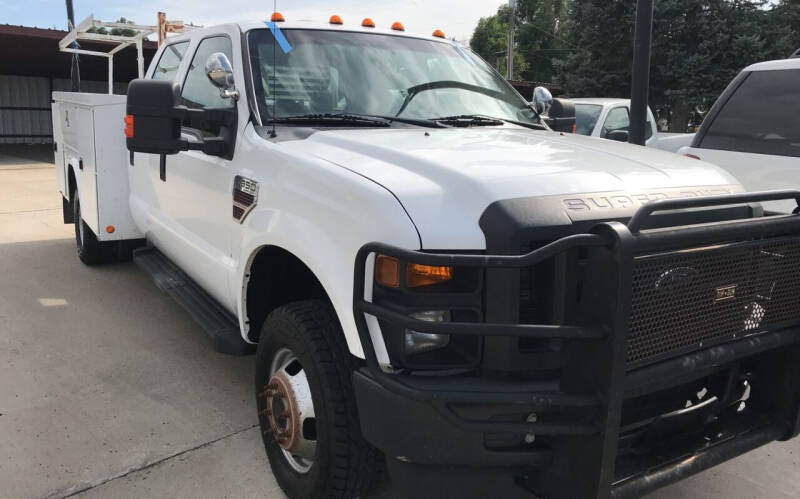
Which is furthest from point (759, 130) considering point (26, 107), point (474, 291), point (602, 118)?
point (26, 107)

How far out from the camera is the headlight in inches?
85.6

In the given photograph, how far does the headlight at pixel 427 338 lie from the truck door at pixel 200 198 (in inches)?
58.1

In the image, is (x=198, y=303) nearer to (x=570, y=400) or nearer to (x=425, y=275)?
(x=425, y=275)

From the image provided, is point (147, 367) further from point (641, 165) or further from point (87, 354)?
point (641, 165)

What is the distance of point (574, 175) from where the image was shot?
7.97 ft

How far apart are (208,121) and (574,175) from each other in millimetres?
1896

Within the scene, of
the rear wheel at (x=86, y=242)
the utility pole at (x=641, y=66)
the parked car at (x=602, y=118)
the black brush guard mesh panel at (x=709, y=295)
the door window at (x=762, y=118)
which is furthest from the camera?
the parked car at (x=602, y=118)

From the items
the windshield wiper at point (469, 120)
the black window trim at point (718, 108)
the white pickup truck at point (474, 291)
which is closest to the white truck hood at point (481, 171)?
the white pickup truck at point (474, 291)

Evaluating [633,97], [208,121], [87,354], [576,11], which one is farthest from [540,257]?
[576,11]

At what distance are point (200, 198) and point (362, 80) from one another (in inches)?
43.8

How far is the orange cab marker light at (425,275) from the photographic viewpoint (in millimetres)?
2148

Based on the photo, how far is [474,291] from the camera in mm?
2133

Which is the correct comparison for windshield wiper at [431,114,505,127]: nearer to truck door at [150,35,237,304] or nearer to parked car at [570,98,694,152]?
truck door at [150,35,237,304]

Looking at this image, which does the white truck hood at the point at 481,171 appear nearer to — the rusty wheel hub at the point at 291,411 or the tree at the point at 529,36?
the rusty wheel hub at the point at 291,411
